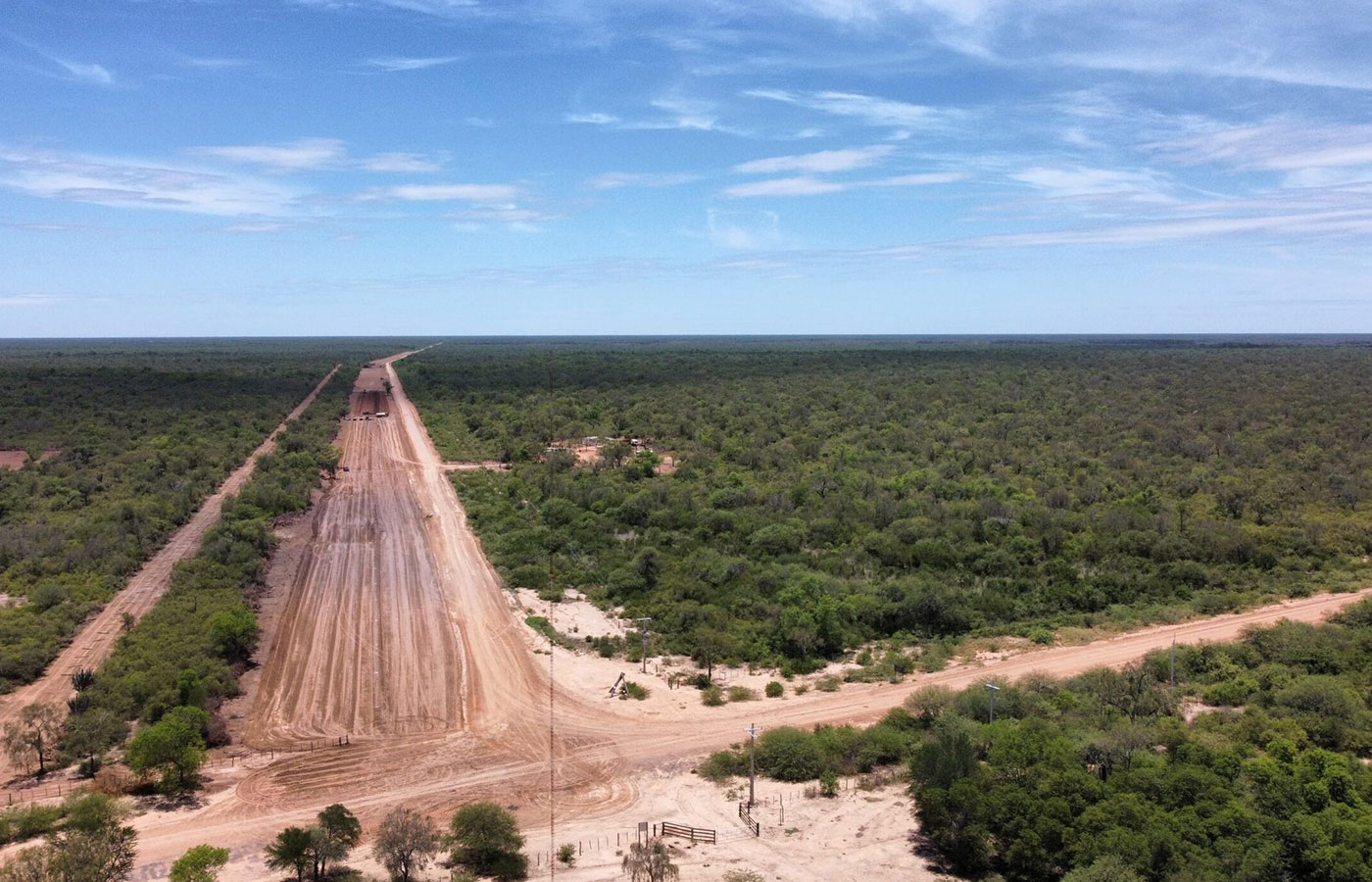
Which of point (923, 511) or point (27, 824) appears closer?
point (27, 824)

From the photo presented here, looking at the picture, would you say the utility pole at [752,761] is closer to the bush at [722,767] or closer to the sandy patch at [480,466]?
the bush at [722,767]

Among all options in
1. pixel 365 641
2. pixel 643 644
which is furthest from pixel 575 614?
pixel 365 641

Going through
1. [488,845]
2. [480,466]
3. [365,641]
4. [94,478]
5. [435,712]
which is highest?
[94,478]

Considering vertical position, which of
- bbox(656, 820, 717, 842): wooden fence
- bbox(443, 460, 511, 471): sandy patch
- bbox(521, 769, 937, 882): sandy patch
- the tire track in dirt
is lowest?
bbox(521, 769, 937, 882): sandy patch

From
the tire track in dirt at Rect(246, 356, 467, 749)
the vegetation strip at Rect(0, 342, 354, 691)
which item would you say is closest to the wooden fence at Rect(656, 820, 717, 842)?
the tire track in dirt at Rect(246, 356, 467, 749)

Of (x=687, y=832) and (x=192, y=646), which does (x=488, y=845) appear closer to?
(x=687, y=832)

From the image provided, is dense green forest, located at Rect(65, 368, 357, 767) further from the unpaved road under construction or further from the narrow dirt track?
the unpaved road under construction

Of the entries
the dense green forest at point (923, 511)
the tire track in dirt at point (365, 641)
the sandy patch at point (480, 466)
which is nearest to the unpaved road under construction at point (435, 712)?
the tire track in dirt at point (365, 641)
